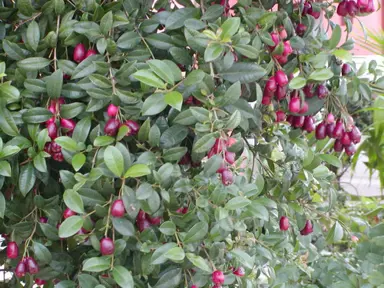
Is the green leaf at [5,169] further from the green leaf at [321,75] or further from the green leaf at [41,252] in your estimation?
the green leaf at [321,75]

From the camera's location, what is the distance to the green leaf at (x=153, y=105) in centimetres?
Answer: 82

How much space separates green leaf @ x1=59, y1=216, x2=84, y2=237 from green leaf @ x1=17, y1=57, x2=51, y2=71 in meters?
0.25

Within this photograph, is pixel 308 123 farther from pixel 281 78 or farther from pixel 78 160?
pixel 78 160

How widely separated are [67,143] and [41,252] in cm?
20

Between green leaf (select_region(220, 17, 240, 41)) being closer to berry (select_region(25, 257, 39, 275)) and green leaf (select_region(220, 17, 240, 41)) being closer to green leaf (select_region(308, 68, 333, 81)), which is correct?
green leaf (select_region(308, 68, 333, 81))

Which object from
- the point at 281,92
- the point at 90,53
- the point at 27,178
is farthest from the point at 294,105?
the point at 27,178

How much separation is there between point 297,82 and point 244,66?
124mm

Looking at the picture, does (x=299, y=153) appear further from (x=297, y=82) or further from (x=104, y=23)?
(x=104, y=23)

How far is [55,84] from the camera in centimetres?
87

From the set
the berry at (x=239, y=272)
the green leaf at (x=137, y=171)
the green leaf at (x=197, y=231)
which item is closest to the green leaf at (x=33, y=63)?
the green leaf at (x=137, y=171)

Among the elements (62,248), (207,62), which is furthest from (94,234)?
(207,62)

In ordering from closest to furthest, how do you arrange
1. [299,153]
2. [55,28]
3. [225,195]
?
1. [225,195]
2. [55,28]
3. [299,153]

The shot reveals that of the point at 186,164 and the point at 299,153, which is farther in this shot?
the point at 299,153

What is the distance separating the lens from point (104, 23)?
87 centimetres
